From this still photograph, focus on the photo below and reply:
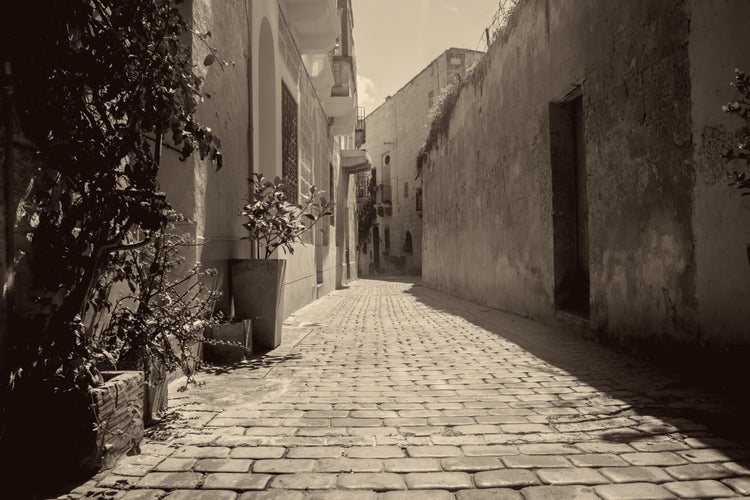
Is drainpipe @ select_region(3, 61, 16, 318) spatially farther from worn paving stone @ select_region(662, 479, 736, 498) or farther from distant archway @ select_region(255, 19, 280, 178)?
distant archway @ select_region(255, 19, 280, 178)

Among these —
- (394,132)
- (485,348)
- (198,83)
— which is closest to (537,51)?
(485,348)

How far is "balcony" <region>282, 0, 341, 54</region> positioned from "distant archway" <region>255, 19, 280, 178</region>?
168 centimetres

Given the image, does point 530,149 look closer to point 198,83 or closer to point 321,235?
point 198,83

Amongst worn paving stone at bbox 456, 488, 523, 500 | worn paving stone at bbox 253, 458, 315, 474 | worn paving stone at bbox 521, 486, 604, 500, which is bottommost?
worn paving stone at bbox 456, 488, 523, 500

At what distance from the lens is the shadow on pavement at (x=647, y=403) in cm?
269

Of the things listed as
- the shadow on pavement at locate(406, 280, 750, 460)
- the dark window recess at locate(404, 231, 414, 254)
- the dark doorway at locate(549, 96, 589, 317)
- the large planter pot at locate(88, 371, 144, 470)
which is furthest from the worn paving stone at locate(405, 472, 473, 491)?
the dark window recess at locate(404, 231, 414, 254)

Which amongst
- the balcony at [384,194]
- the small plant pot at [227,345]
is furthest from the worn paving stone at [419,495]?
the balcony at [384,194]

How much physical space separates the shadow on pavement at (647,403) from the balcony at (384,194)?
94.4 feet

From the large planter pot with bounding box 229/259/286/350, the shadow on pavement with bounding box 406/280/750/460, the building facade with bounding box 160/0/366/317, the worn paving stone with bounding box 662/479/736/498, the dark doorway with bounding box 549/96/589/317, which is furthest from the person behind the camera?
the dark doorway with bounding box 549/96/589/317

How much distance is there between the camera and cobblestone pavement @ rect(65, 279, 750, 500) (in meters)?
2.19

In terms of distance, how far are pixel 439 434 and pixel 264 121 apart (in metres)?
5.84

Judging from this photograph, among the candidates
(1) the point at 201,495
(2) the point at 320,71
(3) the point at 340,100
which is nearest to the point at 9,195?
(1) the point at 201,495

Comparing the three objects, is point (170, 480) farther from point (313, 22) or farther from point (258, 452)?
point (313, 22)

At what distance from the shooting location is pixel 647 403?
127 inches
